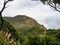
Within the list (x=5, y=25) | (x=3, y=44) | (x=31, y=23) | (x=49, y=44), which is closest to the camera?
(x=3, y=44)

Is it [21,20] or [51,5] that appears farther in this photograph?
[21,20]

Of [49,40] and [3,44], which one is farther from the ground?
[3,44]

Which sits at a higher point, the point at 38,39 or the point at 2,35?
the point at 2,35

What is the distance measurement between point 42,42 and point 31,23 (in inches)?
1909

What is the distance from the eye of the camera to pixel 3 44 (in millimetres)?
Answer: 10641

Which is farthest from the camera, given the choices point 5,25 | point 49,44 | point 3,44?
point 5,25

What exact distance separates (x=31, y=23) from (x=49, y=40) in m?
48.8

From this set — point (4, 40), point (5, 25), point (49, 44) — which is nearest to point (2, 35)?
point (4, 40)

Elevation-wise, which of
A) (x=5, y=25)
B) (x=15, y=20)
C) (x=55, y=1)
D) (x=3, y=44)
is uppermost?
(x=3, y=44)

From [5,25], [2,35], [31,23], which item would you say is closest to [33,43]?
[2,35]

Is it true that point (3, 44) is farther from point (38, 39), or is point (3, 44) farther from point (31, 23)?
point (31, 23)

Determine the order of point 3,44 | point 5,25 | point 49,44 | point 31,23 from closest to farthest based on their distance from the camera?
point 3,44
point 49,44
point 5,25
point 31,23

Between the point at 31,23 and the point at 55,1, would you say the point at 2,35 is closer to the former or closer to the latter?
the point at 55,1

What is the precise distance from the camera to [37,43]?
18.4 metres
